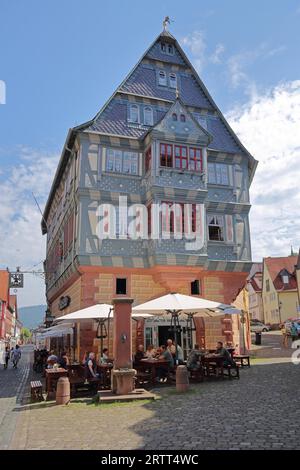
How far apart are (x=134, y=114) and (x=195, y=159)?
443 centimetres

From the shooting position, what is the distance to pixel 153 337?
22.6 metres

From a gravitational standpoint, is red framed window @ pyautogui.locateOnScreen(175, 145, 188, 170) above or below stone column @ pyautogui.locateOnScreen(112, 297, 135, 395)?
above

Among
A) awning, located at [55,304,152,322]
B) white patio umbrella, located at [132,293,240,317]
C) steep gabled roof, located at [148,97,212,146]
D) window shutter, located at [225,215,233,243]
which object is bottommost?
awning, located at [55,304,152,322]

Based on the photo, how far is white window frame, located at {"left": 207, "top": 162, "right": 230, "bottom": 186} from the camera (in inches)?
1005

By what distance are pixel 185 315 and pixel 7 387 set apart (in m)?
8.68

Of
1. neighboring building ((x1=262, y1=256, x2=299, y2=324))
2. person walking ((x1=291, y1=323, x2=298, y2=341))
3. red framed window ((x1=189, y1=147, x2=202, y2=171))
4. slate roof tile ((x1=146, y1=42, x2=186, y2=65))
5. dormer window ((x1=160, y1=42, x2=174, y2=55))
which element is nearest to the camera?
red framed window ((x1=189, y1=147, x2=202, y2=171))

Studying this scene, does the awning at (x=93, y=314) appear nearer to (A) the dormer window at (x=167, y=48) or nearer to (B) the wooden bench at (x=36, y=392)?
(B) the wooden bench at (x=36, y=392)

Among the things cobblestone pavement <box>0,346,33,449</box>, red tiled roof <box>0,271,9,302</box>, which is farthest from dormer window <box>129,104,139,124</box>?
red tiled roof <box>0,271,9,302</box>

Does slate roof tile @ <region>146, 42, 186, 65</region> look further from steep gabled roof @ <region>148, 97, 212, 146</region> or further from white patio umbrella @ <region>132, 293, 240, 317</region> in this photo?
white patio umbrella @ <region>132, 293, 240, 317</region>

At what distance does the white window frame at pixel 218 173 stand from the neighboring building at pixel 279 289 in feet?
140

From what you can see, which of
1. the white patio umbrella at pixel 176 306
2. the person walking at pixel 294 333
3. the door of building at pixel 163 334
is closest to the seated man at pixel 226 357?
the white patio umbrella at pixel 176 306

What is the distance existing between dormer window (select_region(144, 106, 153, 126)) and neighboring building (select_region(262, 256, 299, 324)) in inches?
1821
